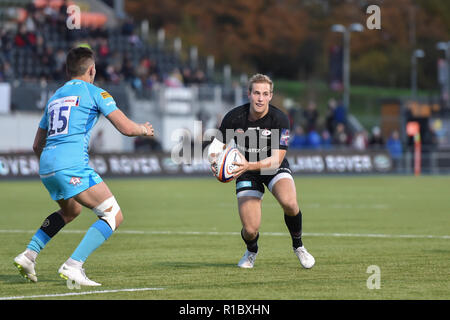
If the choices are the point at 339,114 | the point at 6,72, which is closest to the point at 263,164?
the point at 6,72

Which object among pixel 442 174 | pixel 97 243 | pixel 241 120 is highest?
pixel 241 120

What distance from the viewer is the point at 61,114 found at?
9.20 metres

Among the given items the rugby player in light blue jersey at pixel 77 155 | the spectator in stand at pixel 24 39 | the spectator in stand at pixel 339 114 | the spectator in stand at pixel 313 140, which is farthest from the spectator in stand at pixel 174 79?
the rugby player in light blue jersey at pixel 77 155

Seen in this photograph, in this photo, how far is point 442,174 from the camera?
137ft

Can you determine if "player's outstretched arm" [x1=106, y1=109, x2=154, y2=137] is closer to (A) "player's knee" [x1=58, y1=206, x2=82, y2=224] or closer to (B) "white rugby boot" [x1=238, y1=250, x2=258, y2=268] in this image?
(A) "player's knee" [x1=58, y1=206, x2=82, y2=224]

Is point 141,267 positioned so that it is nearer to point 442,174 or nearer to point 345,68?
point 442,174

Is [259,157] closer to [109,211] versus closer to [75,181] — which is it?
[109,211]

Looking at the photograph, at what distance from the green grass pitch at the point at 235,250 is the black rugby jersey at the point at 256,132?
1360mm

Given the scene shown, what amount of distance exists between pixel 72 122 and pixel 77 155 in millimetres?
324

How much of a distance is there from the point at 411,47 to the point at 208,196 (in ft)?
187

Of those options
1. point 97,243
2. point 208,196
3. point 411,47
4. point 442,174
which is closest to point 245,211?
point 97,243

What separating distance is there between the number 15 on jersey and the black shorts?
8.79 ft

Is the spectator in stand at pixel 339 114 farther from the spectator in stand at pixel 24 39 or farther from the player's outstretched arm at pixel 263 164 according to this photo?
the player's outstretched arm at pixel 263 164
